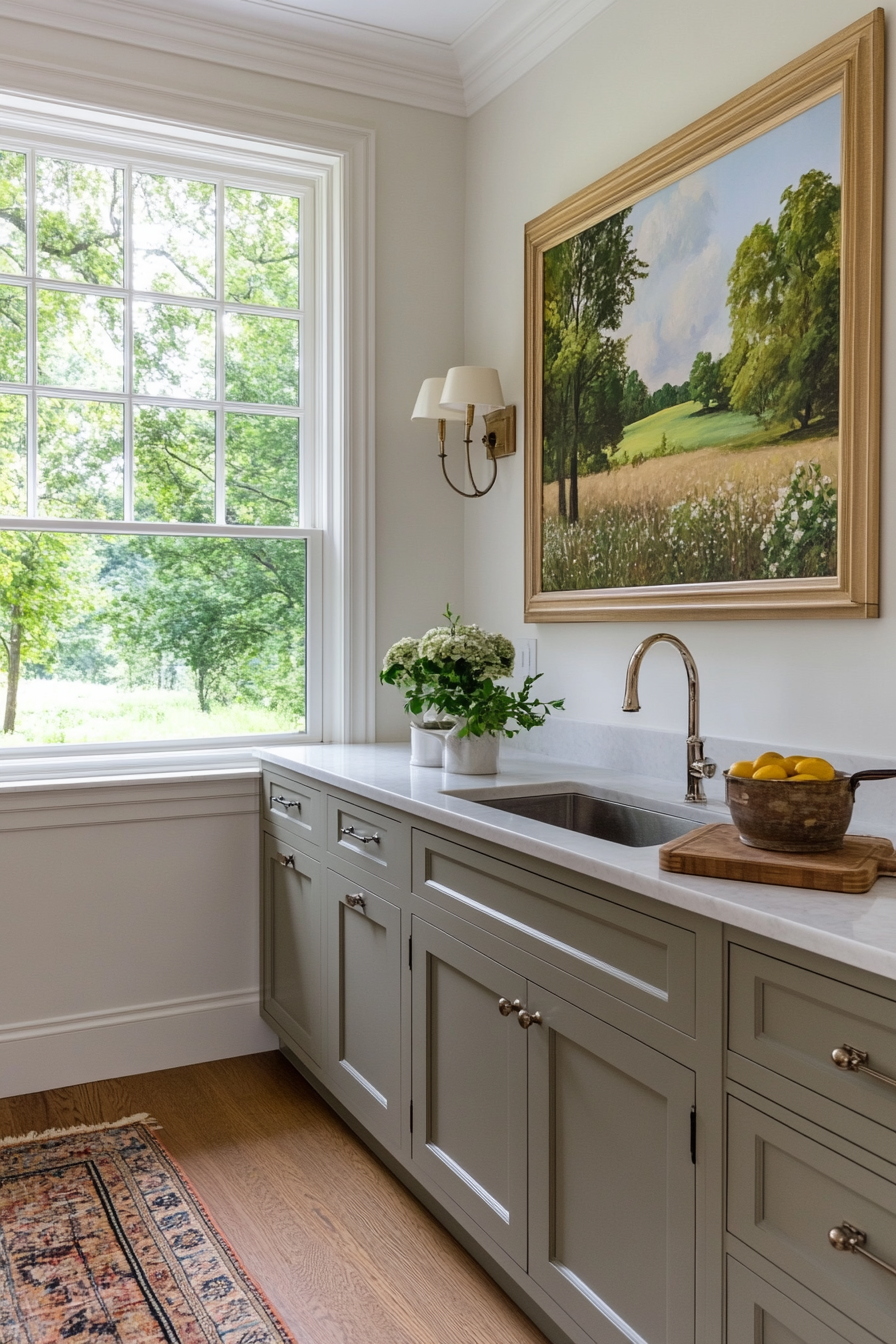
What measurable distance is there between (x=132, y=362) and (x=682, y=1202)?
2570 millimetres

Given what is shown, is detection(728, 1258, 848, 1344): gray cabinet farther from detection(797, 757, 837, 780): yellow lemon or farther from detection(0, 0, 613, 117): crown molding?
detection(0, 0, 613, 117): crown molding

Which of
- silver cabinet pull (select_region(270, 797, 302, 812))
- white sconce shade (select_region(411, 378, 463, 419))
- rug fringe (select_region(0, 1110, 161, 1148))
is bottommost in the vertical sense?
rug fringe (select_region(0, 1110, 161, 1148))

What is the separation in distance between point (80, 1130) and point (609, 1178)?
1580 mm

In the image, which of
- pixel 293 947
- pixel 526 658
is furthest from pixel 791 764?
pixel 293 947

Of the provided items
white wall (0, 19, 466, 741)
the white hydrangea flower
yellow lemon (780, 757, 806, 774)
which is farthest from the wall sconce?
yellow lemon (780, 757, 806, 774)

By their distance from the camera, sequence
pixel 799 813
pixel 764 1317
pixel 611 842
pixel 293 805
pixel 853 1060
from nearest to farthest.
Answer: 1. pixel 853 1060
2. pixel 764 1317
3. pixel 799 813
4. pixel 611 842
5. pixel 293 805

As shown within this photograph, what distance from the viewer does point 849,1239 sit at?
1.09m

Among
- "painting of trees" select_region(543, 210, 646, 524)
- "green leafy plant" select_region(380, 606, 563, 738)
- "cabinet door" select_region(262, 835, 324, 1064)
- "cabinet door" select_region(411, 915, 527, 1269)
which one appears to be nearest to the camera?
"cabinet door" select_region(411, 915, 527, 1269)

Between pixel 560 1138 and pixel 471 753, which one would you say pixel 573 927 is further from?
pixel 471 753

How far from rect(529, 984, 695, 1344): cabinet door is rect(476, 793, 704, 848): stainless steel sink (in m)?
A: 0.52

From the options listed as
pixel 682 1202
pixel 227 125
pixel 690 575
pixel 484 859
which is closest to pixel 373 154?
pixel 227 125

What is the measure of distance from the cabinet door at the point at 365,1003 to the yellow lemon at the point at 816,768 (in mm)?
993

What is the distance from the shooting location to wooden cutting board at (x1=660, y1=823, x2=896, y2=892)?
129 centimetres

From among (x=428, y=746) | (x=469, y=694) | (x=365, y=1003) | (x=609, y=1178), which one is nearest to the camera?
(x=609, y=1178)
